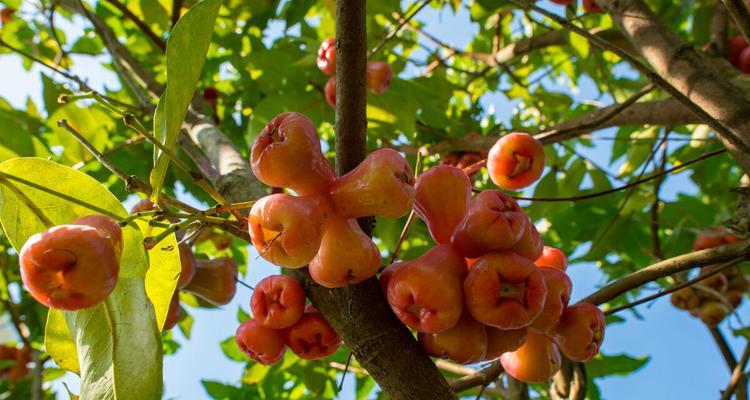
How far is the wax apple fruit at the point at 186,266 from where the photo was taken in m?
1.40

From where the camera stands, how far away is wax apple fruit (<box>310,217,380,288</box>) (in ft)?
3.00

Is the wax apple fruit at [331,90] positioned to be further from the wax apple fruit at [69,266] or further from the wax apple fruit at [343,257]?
the wax apple fruit at [69,266]

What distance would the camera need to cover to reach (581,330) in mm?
1069

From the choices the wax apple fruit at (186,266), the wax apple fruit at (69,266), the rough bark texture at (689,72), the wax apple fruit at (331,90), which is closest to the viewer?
the wax apple fruit at (69,266)

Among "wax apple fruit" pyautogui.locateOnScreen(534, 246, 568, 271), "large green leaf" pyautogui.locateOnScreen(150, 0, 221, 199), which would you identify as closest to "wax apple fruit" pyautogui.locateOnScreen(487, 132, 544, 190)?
"wax apple fruit" pyautogui.locateOnScreen(534, 246, 568, 271)

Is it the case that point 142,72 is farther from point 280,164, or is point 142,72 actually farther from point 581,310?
point 581,310

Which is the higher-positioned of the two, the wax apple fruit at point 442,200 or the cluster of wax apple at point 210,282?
the cluster of wax apple at point 210,282

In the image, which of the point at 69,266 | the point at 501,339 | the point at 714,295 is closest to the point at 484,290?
the point at 501,339

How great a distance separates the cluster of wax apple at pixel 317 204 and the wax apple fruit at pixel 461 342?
0.51 ft

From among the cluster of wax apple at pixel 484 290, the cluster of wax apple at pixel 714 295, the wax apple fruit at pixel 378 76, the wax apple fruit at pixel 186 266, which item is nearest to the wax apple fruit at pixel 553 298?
the cluster of wax apple at pixel 484 290

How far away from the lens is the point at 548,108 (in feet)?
10.5

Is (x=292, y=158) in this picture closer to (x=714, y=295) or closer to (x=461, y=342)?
(x=461, y=342)

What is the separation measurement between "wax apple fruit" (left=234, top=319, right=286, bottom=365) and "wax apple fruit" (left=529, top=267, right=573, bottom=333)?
1.51 feet

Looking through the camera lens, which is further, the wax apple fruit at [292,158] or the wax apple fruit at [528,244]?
the wax apple fruit at [528,244]
